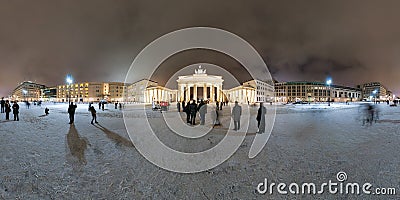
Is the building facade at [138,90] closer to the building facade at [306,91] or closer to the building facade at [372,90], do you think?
the building facade at [306,91]

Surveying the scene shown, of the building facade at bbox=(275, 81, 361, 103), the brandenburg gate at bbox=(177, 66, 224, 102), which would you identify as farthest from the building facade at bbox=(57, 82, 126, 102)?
the building facade at bbox=(275, 81, 361, 103)

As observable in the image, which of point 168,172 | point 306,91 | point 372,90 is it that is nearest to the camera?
point 168,172

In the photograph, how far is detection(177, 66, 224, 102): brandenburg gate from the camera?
75250mm

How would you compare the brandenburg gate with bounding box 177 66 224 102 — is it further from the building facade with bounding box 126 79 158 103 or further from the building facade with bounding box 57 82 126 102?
the building facade with bounding box 57 82 126 102

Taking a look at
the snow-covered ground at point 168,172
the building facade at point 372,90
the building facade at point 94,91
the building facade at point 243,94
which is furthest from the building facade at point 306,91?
the snow-covered ground at point 168,172

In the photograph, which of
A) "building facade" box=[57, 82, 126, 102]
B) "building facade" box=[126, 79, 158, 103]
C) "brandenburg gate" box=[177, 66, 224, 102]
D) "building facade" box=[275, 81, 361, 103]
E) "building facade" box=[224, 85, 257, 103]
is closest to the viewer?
"brandenburg gate" box=[177, 66, 224, 102]

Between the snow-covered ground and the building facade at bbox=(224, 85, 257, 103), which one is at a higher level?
the building facade at bbox=(224, 85, 257, 103)

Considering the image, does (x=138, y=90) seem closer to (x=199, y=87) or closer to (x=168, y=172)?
(x=199, y=87)

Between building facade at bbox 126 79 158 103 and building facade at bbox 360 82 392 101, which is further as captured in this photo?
building facade at bbox 360 82 392 101

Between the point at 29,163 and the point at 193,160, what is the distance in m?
4.64

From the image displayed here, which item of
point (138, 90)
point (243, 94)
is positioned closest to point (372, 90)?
point (243, 94)

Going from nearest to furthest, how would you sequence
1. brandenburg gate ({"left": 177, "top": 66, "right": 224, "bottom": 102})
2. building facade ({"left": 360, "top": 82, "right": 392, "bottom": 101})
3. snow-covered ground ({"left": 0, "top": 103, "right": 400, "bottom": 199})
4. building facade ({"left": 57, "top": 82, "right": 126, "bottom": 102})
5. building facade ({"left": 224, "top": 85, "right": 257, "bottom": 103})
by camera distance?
snow-covered ground ({"left": 0, "top": 103, "right": 400, "bottom": 199}), brandenburg gate ({"left": 177, "top": 66, "right": 224, "bottom": 102}), building facade ({"left": 224, "top": 85, "right": 257, "bottom": 103}), building facade ({"left": 57, "top": 82, "right": 126, "bottom": 102}), building facade ({"left": 360, "top": 82, "right": 392, "bottom": 101})

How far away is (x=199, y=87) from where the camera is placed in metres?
78.6

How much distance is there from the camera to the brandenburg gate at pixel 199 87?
75.2 m
